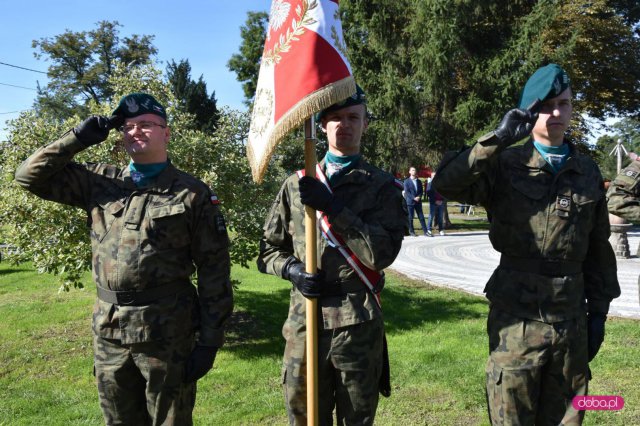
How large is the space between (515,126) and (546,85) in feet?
1.09

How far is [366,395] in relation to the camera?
260 centimetres

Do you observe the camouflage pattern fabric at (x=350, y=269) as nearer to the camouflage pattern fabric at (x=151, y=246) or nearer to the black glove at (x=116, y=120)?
the camouflage pattern fabric at (x=151, y=246)

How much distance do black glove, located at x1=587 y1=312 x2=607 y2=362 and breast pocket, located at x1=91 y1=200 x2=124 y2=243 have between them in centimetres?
270

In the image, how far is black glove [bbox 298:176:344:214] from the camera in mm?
2459

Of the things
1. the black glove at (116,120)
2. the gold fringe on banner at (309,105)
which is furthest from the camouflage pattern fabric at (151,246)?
the gold fringe on banner at (309,105)

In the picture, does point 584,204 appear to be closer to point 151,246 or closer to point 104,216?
point 151,246

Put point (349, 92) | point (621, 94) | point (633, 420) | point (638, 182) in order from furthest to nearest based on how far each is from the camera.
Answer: point (621, 94) → point (633, 420) → point (638, 182) → point (349, 92)

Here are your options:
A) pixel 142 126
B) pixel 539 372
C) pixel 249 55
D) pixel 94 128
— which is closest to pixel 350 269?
pixel 539 372

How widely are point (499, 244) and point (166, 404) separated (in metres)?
2.01

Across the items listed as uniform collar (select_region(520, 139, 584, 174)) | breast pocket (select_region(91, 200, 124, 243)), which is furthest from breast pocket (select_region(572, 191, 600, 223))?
breast pocket (select_region(91, 200, 124, 243))

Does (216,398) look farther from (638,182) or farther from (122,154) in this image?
(638,182)

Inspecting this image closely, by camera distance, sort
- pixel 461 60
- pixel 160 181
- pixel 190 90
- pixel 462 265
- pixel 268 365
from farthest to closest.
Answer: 1. pixel 190 90
2. pixel 461 60
3. pixel 462 265
4. pixel 268 365
5. pixel 160 181

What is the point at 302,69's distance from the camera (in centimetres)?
250

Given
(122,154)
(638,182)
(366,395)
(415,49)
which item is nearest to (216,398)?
(366,395)
